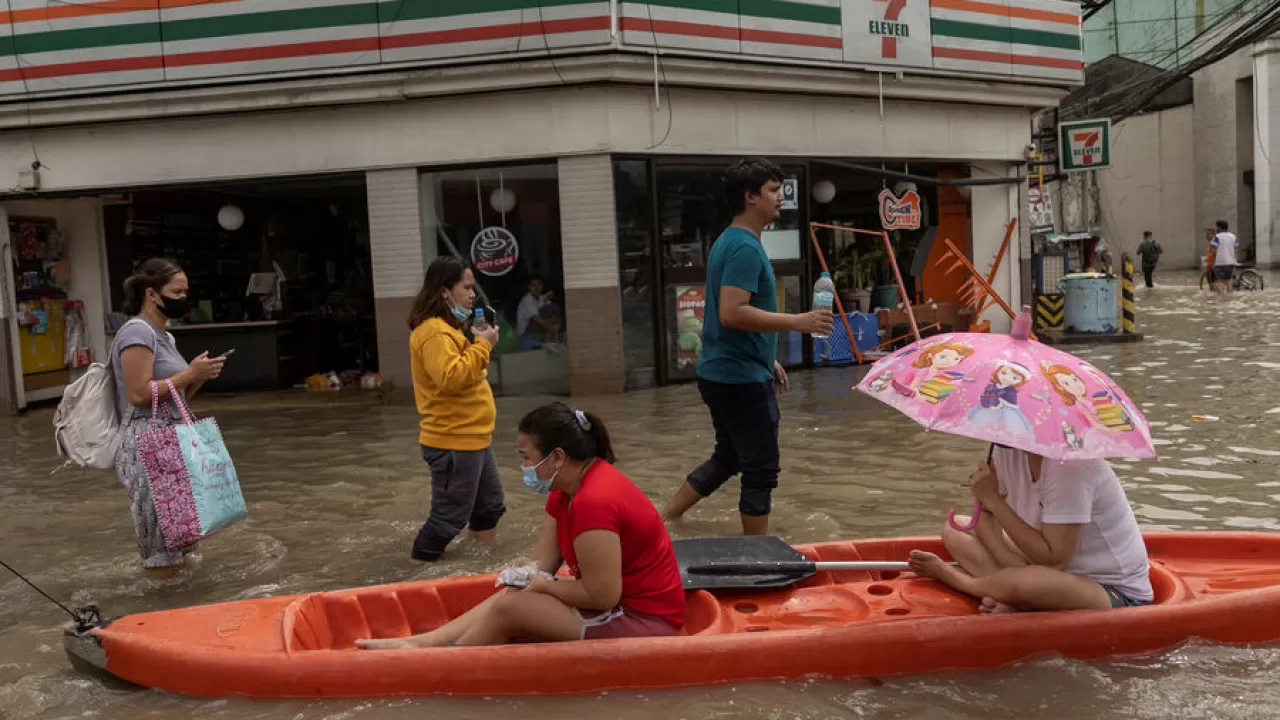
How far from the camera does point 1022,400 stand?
358cm


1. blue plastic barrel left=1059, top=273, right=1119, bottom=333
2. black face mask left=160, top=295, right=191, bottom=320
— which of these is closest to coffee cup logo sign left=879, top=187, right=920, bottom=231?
blue plastic barrel left=1059, top=273, right=1119, bottom=333

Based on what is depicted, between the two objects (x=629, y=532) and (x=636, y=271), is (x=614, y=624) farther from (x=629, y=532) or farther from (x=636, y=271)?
(x=636, y=271)

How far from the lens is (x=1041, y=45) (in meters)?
15.3

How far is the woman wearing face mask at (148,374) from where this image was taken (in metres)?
5.30

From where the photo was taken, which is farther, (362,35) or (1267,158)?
(1267,158)

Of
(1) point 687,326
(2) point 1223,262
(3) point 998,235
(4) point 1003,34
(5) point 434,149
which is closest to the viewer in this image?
(5) point 434,149

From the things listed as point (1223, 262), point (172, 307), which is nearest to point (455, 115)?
point (172, 307)

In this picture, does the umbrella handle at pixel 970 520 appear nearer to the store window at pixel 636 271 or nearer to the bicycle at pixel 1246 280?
the store window at pixel 636 271

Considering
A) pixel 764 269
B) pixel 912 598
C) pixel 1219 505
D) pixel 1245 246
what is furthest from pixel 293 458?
pixel 1245 246

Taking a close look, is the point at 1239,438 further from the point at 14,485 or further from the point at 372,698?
the point at 14,485

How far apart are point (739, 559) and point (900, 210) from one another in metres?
11.1

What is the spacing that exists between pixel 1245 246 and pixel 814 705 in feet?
116

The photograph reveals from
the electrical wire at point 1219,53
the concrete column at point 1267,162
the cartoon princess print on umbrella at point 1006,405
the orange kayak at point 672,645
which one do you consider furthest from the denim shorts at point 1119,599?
the concrete column at point 1267,162

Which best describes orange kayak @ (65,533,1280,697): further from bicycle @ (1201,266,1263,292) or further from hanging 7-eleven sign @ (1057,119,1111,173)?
bicycle @ (1201,266,1263,292)
